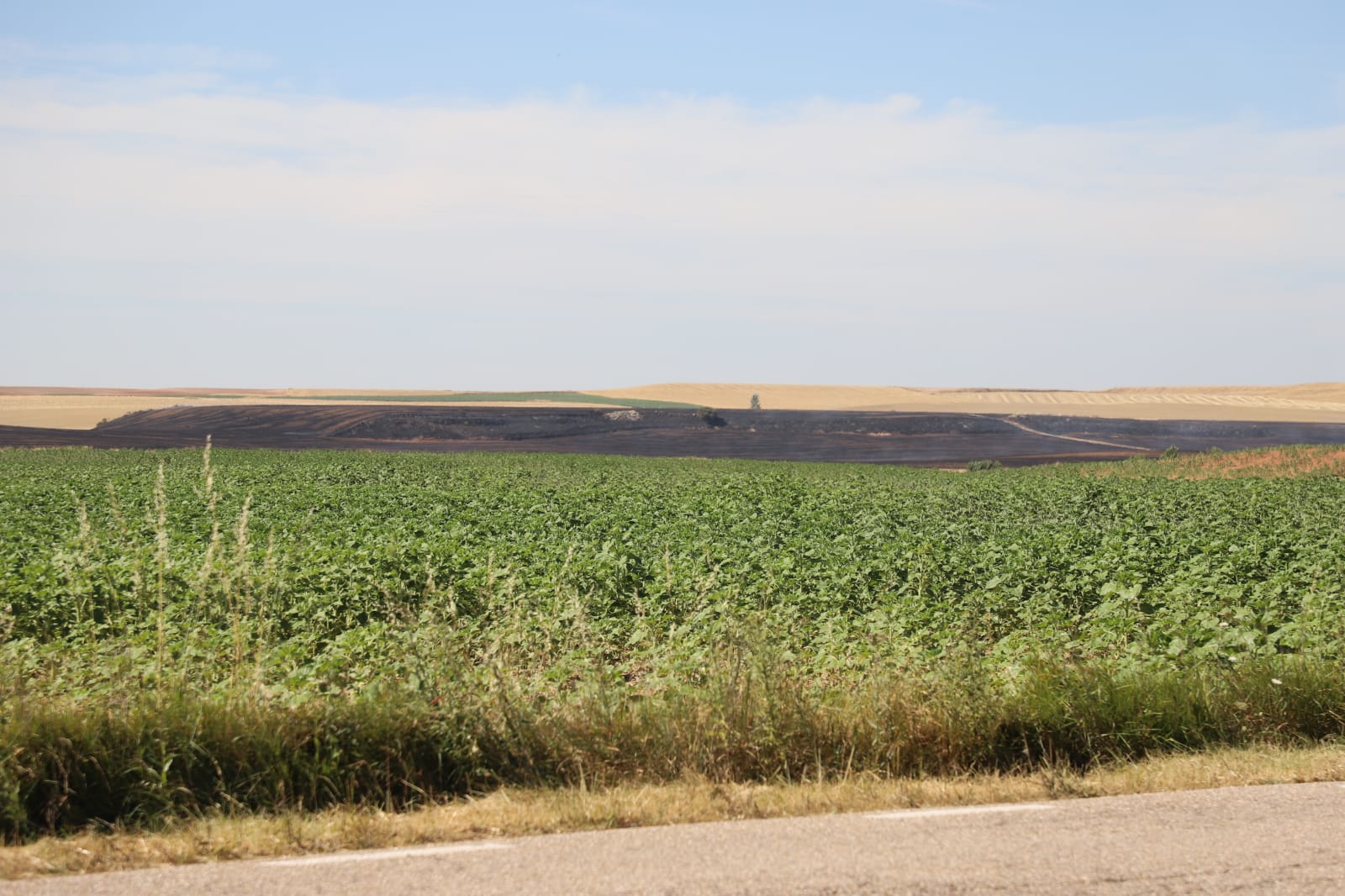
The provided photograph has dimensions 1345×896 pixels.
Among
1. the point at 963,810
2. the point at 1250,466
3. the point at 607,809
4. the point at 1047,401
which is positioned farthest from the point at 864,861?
the point at 1047,401

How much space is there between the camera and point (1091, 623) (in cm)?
1110

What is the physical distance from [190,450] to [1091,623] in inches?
2298

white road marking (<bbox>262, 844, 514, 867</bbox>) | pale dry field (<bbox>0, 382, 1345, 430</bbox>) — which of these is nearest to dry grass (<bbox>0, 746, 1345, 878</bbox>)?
white road marking (<bbox>262, 844, 514, 867</bbox>)

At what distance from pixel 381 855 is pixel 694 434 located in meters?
87.9

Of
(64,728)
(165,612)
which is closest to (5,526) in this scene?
(165,612)

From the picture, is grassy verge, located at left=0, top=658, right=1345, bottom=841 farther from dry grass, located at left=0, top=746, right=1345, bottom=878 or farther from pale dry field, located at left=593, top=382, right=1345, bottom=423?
pale dry field, located at left=593, top=382, right=1345, bottom=423

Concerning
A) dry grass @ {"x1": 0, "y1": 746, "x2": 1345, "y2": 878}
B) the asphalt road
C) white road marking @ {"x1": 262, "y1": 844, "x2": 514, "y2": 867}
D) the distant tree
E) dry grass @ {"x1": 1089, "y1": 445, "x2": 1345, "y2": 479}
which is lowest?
dry grass @ {"x1": 1089, "y1": 445, "x2": 1345, "y2": 479}

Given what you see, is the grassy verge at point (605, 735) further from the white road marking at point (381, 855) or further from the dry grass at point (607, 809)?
the white road marking at point (381, 855)

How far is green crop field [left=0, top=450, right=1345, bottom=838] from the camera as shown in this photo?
6.11 meters

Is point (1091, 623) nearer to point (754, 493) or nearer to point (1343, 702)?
point (1343, 702)

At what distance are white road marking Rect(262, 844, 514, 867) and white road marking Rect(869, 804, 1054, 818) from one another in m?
2.00

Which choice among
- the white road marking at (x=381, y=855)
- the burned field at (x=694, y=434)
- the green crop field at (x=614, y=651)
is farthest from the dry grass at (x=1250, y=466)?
the white road marking at (x=381, y=855)

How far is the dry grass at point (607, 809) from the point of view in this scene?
509 centimetres

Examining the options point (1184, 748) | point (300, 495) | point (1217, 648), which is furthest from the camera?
point (300, 495)
